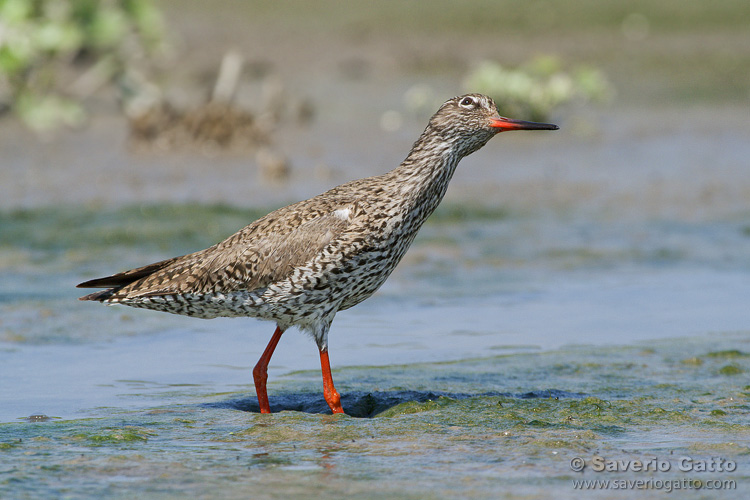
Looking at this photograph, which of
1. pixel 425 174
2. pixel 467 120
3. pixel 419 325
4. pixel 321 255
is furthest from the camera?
pixel 419 325

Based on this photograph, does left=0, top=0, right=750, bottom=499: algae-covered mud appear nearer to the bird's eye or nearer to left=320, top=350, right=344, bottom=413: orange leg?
left=320, top=350, right=344, bottom=413: orange leg

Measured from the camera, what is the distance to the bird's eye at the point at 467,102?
24.3 feet

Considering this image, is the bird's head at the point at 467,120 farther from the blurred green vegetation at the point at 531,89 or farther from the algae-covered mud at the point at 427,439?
the blurred green vegetation at the point at 531,89

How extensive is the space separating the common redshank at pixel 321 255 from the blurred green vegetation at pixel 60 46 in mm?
8832

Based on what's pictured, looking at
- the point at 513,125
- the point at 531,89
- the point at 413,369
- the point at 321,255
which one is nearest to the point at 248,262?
the point at 321,255

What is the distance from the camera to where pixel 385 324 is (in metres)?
9.41

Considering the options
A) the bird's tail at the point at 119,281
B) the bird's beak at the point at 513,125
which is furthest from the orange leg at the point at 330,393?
the bird's beak at the point at 513,125

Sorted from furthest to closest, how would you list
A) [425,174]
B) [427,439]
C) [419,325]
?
1. [419,325]
2. [425,174]
3. [427,439]

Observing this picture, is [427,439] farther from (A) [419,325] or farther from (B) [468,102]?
(A) [419,325]

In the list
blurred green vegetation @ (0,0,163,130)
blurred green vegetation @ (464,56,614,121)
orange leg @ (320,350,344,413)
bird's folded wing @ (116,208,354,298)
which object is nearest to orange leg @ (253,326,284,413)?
orange leg @ (320,350,344,413)

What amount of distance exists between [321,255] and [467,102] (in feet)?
4.75

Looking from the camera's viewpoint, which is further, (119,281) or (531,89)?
(531,89)

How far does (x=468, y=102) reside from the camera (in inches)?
292

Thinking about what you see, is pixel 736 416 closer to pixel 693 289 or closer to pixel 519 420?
pixel 519 420
